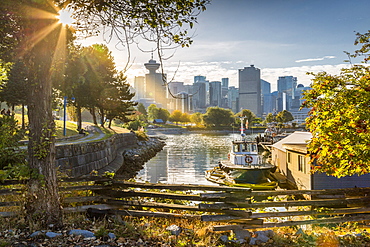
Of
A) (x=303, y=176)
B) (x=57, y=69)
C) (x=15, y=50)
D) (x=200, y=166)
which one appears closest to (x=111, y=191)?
(x=57, y=69)

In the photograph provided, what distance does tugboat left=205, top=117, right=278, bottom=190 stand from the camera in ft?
85.5

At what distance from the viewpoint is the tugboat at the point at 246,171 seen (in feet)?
85.5

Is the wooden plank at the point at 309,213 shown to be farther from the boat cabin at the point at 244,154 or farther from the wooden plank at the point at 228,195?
the boat cabin at the point at 244,154

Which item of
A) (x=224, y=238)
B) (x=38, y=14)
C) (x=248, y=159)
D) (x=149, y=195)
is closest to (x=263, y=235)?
(x=224, y=238)

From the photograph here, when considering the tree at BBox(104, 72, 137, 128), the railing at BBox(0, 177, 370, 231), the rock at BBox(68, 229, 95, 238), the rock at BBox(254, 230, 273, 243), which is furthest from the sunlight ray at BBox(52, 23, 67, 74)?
the tree at BBox(104, 72, 137, 128)

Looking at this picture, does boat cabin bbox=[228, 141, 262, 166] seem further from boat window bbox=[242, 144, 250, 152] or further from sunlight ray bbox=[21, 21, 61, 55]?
sunlight ray bbox=[21, 21, 61, 55]

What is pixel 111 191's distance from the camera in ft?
25.6

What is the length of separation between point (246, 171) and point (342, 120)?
19.6 meters

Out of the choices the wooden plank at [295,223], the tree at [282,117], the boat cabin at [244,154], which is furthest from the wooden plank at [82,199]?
the tree at [282,117]

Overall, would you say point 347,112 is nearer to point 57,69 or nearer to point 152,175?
point 57,69

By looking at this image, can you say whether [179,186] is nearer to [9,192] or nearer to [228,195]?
[228,195]

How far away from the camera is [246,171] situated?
86.1ft

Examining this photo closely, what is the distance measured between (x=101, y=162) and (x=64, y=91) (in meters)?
24.4

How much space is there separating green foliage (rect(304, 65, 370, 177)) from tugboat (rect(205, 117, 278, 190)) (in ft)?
58.8
